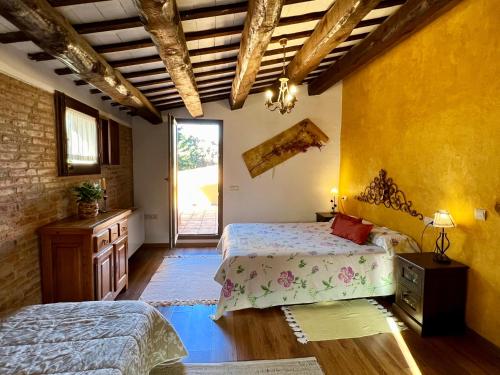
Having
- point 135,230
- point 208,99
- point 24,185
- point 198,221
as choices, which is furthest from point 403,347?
point 198,221

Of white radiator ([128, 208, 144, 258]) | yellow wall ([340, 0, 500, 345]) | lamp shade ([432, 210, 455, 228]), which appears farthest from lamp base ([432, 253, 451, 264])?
white radiator ([128, 208, 144, 258])

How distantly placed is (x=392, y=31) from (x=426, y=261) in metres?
2.43

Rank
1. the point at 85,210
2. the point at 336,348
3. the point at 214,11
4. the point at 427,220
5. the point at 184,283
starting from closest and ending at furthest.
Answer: the point at 214,11 → the point at 336,348 → the point at 85,210 → the point at 427,220 → the point at 184,283

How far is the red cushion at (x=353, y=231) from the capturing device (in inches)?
132

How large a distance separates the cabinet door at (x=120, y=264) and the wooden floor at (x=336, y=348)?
2.53 feet

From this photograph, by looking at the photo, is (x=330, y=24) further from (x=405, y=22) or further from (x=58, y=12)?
(x=58, y=12)

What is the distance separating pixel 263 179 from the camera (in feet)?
17.4

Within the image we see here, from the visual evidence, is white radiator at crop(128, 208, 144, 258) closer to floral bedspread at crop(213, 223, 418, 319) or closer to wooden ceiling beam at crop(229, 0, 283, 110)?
floral bedspread at crop(213, 223, 418, 319)

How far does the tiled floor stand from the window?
2795mm

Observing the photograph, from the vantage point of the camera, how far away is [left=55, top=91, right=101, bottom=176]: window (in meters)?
2.80

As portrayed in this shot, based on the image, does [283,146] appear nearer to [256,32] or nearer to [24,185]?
[256,32]

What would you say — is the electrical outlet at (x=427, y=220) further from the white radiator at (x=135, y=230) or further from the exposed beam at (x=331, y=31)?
the white radiator at (x=135, y=230)

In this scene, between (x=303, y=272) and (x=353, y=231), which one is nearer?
(x=303, y=272)

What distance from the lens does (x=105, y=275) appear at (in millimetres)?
2809
